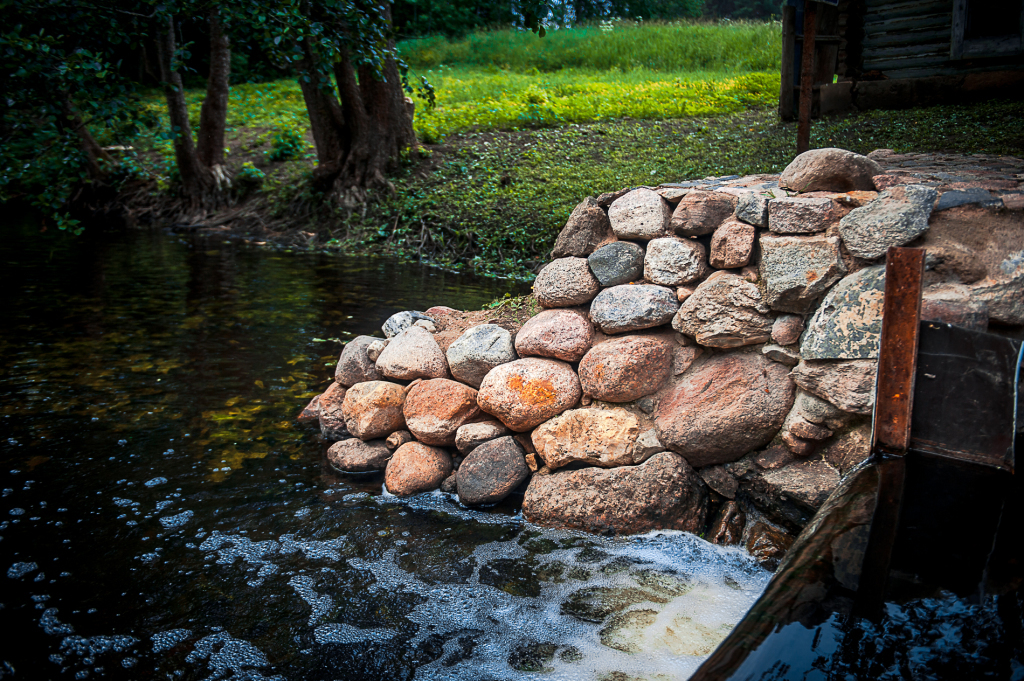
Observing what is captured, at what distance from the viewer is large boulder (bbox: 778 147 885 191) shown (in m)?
3.65

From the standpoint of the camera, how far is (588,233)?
4426mm

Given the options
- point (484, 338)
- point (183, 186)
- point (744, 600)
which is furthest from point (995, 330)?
point (183, 186)

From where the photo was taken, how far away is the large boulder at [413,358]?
4512 millimetres

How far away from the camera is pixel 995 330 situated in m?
3.08

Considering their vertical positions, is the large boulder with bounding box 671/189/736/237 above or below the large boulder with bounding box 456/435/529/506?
above

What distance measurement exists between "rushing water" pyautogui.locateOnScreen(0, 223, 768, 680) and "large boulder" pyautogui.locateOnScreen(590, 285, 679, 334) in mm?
1225

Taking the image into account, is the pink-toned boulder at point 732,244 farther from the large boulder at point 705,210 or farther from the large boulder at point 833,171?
the large boulder at point 833,171

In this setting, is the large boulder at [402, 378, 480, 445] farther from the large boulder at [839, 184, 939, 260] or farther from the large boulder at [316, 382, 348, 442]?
the large boulder at [839, 184, 939, 260]

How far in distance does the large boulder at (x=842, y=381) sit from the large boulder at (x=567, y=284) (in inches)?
54.6

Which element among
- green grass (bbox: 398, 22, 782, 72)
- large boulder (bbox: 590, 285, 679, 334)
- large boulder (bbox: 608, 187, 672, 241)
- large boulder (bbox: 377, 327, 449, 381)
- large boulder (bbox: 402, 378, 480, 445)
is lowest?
large boulder (bbox: 402, 378, 480, 445)

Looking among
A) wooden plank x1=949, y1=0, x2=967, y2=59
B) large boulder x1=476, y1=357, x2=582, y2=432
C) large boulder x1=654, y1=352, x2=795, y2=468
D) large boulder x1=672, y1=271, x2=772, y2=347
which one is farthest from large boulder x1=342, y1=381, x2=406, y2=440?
wooden plank x1=949, y1=0, x2=967, y2=59

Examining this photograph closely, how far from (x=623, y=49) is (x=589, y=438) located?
18310 millimetres

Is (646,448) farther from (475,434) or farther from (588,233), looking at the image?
(588,233)

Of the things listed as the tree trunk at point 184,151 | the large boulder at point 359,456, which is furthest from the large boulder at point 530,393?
the tree trunk at point 184,151
